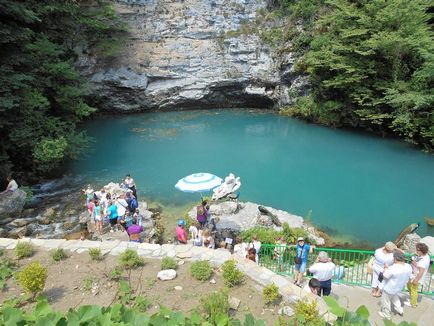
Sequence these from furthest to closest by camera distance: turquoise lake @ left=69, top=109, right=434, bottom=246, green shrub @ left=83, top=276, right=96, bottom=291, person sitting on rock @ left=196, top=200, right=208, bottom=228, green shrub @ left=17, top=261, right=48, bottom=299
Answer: turquoise lake @ left=69, top=109, right=434, bottom=246 < person sitting on rock @ left=196, top=200, right=208, bottom=228 < green shrub @ left=83, top=276, right=96, bottom=291 < green shrub @ left=17, top=261, right=48, bottom=299

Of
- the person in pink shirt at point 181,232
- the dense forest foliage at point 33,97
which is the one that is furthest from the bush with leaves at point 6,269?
the dense forest foliage at point 33,97

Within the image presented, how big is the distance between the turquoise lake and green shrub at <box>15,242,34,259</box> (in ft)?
22.5

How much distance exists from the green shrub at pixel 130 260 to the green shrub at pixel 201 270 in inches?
52.5

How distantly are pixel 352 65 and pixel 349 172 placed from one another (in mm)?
8708

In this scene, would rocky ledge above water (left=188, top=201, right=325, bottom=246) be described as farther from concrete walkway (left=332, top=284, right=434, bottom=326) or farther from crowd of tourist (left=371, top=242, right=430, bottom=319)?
crowd of tourist (left=371, top=242, right=430, bottom=319)

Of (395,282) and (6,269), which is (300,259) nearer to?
(395,282)

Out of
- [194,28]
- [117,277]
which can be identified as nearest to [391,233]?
[117,277]

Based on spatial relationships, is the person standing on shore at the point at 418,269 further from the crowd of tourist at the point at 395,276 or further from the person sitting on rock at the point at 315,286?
the person sitting on rock at the point at 315,286

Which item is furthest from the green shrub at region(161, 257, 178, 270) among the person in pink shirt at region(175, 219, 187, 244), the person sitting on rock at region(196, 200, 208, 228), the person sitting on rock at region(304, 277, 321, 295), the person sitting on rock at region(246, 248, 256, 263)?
the person sitting on rock at region(196, 200, 208, 228)

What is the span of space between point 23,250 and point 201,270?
14.8 ft

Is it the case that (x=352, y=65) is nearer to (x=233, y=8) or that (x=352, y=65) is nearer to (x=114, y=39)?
(x=233, y=8)

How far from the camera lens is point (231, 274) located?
24.7ft

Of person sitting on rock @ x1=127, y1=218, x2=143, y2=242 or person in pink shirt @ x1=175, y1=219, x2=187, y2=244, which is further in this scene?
person sitting on rock @ x1=127, y1=218, x2=143, y2=242

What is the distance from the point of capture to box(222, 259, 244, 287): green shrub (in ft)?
24.7
